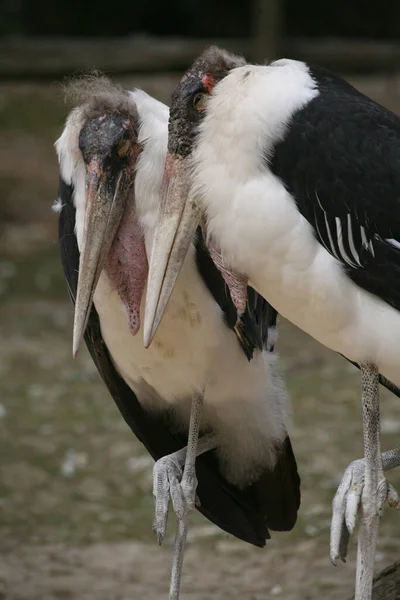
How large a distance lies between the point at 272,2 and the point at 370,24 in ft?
7.87

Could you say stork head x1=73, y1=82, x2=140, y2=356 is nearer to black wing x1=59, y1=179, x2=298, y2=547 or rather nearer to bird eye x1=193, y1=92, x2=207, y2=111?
bird eye x1=193, y1=92, x2=207, y2=111

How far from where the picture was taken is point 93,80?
3408 mm

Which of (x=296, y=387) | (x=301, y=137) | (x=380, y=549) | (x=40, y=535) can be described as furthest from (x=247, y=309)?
(x=296, y=387)

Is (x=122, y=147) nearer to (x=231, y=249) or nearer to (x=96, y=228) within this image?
(x=96, y=228)

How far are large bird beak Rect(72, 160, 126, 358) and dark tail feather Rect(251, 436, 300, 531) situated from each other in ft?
3.47

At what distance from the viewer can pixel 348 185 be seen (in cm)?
282

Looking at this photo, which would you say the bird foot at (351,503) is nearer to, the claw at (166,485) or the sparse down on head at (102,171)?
the claw at (166,485)

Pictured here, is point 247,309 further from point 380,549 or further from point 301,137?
point 380,549

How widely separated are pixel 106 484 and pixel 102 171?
231 centimetres

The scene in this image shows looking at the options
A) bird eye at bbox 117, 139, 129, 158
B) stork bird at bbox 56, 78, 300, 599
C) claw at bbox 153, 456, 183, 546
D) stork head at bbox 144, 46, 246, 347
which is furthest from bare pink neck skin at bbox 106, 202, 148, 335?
claw at bbox 153, 456, 183, 546

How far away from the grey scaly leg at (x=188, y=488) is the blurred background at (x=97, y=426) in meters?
0.59

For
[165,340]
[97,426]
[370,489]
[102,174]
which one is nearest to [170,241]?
[102,174]

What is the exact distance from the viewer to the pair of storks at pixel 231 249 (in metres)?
2.81

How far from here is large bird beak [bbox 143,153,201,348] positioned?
9.83 ft
